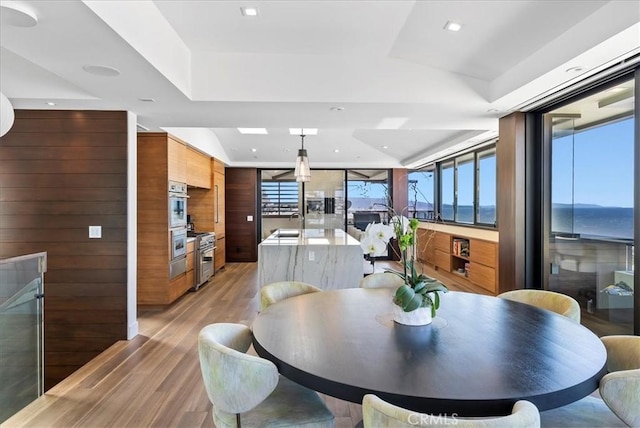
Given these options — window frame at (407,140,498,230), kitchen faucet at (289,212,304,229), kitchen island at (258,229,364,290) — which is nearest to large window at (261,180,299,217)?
kitchen faucet at (289,212,304,229)

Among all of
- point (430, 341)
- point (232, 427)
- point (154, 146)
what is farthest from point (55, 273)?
point (430, 341)

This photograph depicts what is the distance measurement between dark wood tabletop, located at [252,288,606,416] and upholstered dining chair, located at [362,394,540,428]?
0.07 meters

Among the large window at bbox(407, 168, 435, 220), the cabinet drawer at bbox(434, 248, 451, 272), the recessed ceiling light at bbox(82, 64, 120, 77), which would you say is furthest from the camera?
the large window at bbox(407, 168, 435, 220)

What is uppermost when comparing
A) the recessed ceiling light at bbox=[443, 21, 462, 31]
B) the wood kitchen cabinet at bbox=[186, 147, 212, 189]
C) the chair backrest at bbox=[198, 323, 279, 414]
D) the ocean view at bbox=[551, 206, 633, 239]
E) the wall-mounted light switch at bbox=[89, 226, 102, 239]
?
the recessed ceiling light at bbox=[443, 21, 462, 31]

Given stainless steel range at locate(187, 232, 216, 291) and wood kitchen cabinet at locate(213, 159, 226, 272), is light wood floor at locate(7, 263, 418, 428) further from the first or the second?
wood kitchen cabinet at locate(213, 159, 226, 272)

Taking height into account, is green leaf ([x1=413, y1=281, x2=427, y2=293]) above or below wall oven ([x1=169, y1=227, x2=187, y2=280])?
above

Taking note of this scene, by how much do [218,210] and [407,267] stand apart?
6166 mm

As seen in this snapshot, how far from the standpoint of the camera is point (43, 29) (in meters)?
1.99

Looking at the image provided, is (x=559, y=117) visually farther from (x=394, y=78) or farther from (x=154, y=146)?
(x=154, y=146)

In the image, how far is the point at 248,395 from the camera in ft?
4.29

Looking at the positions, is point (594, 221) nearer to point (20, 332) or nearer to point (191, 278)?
point (20, 332)

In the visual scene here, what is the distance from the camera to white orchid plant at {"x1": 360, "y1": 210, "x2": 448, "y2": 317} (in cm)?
165

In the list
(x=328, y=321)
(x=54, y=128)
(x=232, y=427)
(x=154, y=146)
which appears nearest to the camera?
(x=232, y=427)

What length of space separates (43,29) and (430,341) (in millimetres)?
2611
